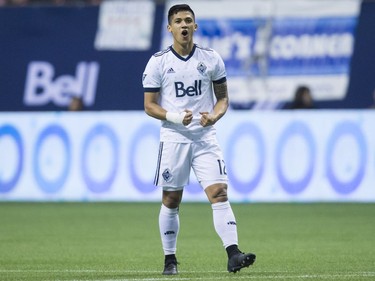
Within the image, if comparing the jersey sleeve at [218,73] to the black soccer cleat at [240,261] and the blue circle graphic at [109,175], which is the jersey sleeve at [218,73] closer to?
the black soccer cleat at [240,261]

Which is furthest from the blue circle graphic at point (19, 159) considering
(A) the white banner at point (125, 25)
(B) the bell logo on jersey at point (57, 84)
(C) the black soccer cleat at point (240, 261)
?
(C) the black soccer cleat at point (240, 261)

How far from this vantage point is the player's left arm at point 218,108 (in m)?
9.49

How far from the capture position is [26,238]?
13461 mm

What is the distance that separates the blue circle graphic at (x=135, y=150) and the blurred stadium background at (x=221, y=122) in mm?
22

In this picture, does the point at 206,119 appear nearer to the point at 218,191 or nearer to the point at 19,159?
the point at 218,191

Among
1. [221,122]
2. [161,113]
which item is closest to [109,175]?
[221,122]

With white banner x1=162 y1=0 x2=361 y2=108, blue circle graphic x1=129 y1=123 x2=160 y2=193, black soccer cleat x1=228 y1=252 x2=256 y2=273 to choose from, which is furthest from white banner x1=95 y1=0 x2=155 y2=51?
black soccer cleat x1=228 y1=252 x2=256 y2=273

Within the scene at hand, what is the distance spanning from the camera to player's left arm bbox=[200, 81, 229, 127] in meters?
9.49

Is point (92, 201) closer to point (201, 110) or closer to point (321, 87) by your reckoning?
point (321, 87)

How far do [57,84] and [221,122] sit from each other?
6.21 meters

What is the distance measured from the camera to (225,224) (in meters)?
9.41

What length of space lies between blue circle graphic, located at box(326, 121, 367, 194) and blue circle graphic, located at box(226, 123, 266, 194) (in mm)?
1042

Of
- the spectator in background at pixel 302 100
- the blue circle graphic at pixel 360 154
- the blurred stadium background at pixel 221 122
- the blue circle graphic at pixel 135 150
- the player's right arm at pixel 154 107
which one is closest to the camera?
the player's right arm at pixel 154 107

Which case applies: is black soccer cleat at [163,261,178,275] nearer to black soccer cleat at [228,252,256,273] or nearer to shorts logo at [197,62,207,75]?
black soccer cleat at [228,252,256,273]
